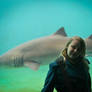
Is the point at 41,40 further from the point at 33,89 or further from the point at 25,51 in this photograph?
the point at 33,89

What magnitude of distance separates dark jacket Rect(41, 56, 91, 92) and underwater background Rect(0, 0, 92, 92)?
2614 millimetres

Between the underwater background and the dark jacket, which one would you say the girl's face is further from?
the underwater background

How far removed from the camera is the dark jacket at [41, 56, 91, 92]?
3.63 feet

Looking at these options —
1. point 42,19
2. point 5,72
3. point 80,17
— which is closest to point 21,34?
point 42,19

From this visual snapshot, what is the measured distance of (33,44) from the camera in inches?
142

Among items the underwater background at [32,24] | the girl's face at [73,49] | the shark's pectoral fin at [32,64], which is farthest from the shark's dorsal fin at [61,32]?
the girl's face at [73,49]

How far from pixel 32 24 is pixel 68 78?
2.82 metres

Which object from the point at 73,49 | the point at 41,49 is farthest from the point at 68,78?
the point at 41,49

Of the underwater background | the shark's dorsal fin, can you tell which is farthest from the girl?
the underwater background

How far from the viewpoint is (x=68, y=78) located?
1.11 meters

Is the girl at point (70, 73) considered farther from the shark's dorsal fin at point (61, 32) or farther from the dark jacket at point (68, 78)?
the shark's dorsal fin at point (61, 32)

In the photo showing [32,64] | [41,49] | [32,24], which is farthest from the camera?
[32,24]

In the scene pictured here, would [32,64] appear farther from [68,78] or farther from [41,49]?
Result: [68,78]

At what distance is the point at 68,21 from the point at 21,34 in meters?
0.81
